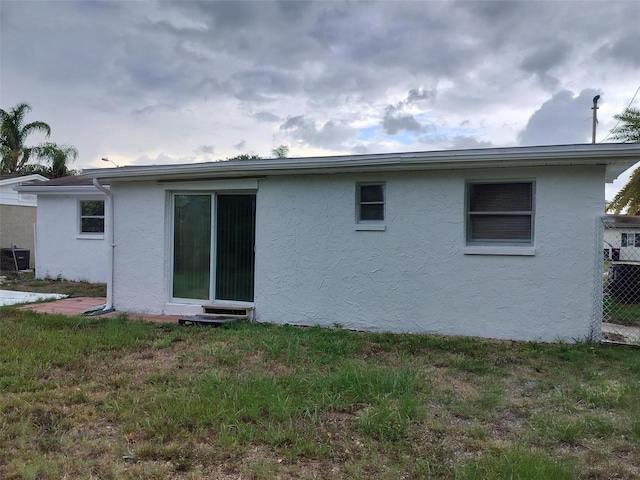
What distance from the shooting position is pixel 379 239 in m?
6.86

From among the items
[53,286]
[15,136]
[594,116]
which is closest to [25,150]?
[15,136]

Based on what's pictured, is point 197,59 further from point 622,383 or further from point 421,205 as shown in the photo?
point 622,383

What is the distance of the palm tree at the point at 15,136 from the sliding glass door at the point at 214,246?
2194 cm

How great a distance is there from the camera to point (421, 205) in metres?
6.65

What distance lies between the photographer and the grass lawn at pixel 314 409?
2918mm

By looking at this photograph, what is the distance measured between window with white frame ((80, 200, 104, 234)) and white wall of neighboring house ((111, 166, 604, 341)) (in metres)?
5.34

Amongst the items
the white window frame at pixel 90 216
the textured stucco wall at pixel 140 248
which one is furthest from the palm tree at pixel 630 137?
the white window frame at pixel 90 216

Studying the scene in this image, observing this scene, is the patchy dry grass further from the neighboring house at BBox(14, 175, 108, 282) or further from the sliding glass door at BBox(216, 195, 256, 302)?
the sliding glass door at BBox(216, 195, 256, 302)

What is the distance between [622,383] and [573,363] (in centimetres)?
73

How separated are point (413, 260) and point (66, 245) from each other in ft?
35.2

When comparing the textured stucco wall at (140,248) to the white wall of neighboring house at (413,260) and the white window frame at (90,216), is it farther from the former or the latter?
the white window frame at (90,216)

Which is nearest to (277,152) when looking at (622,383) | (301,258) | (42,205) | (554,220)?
(42,205)

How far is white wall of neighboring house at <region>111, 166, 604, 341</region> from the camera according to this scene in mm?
6008

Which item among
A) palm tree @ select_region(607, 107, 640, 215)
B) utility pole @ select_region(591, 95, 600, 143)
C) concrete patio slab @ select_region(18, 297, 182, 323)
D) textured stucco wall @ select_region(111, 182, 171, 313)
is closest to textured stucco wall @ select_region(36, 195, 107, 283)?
concrete patio slab @ select_region(18, 297, 182, 323)
